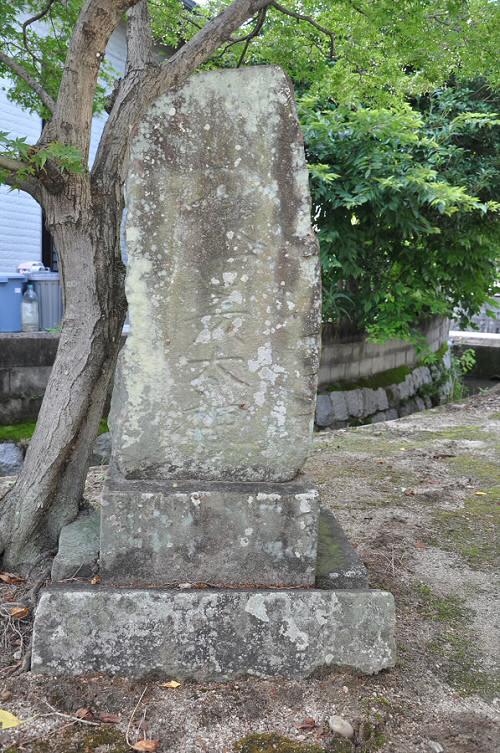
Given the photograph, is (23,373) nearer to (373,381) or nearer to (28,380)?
(28,380)

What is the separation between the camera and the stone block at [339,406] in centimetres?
888

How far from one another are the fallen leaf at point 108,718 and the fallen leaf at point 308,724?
0.67 m

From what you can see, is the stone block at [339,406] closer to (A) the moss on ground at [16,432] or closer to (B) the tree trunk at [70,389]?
(A) the moss on ground at [16,432]

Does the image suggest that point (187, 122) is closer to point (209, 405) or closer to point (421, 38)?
point (209, 405)

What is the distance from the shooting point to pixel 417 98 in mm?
8664

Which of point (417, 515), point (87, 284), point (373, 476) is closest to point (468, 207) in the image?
point (373, 476)

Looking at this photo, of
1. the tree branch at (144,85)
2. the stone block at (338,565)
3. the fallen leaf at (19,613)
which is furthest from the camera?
the tree branch at (144,85)

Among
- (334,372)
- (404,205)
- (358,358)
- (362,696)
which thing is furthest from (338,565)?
(358,358)

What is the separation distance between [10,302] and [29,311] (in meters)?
0.22

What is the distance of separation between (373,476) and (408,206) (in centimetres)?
335

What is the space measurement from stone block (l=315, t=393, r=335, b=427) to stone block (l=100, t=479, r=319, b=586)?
225 inches

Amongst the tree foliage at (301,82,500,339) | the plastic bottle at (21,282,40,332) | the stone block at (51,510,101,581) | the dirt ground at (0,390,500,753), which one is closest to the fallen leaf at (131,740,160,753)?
the dirt ground at (0,390,500,753)

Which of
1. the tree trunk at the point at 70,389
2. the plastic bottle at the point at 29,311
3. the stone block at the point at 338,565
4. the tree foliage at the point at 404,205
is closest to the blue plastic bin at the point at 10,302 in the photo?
the plastic bottle at the point at 29,311

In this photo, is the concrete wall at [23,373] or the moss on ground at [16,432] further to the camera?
the concrete wall at [23,373]
